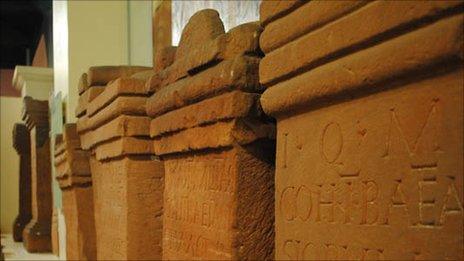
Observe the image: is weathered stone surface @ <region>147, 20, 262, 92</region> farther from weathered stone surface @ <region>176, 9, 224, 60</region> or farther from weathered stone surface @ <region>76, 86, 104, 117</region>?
weathered stone surface @ <region>76, 86, 104, 117</region>

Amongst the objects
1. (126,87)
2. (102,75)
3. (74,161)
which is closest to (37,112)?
(74,161)

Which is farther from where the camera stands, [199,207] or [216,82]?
[199,207]

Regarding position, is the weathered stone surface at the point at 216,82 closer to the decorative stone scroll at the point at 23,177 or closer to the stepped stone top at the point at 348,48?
the stepped stone top at the point at 348,48

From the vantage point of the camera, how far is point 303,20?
1.50 metres

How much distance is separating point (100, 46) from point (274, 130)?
13.2 feet

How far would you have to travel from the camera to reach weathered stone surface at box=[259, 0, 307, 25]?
155 centimetres

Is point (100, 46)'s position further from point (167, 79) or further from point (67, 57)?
point (167, 79)

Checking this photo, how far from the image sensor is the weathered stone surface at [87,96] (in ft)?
11.4

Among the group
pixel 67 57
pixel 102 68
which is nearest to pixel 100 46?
pixel 67 57

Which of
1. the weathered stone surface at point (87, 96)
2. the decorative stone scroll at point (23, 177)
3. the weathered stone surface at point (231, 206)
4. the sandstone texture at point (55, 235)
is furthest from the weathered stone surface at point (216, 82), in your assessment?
the decorative stone scroll at point (23, 177)

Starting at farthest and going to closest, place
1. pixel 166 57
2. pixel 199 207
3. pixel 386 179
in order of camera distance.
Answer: pixel 166 57 < pixel 199 207 < pixel 386 179

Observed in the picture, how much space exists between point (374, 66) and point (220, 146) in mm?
773

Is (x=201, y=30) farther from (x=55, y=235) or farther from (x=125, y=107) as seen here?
(x=55, y=235)

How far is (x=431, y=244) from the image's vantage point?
1.15 meters
